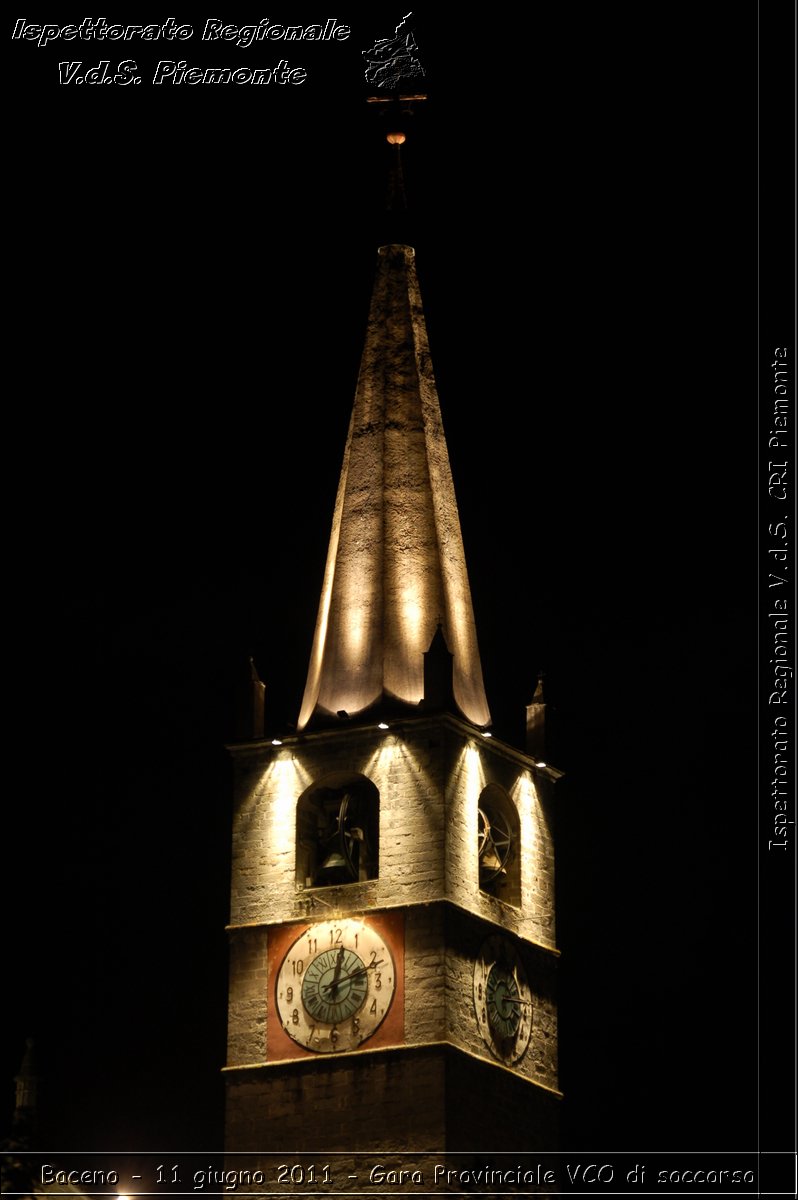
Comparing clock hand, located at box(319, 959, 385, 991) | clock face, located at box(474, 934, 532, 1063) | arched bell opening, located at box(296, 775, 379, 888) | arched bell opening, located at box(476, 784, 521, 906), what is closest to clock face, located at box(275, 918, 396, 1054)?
clock hand, located at box(319, 959, 385, 991)

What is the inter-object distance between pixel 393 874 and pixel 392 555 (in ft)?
21.4

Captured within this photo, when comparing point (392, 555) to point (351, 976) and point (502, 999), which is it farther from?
point (502, 999)

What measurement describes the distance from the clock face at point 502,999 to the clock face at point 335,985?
176 cm

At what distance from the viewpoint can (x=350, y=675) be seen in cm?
6775

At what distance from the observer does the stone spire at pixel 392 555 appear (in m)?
67.7

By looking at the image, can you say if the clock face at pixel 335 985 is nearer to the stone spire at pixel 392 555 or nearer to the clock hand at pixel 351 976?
the clock hand at pixel 351 976

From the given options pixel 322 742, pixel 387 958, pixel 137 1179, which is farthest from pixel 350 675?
pixel 137 1179

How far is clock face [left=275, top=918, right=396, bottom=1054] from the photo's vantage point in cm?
6456

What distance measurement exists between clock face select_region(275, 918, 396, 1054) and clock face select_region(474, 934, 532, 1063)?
1755 mm

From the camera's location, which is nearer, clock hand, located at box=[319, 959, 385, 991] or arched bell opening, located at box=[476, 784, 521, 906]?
clock hand, located at box=[319, 959, 385, 991]

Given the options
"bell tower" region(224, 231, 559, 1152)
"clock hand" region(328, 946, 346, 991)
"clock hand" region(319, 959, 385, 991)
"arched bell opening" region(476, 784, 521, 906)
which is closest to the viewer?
"bell tower" region(224, 231, 559, 1152)

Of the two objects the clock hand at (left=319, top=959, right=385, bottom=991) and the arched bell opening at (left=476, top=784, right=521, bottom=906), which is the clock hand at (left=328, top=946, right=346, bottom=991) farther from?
the arched bell opening at (left=476, top=784, right=521, bottom=906)

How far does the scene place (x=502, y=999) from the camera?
65750mm

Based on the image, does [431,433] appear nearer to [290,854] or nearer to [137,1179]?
[290,854]
